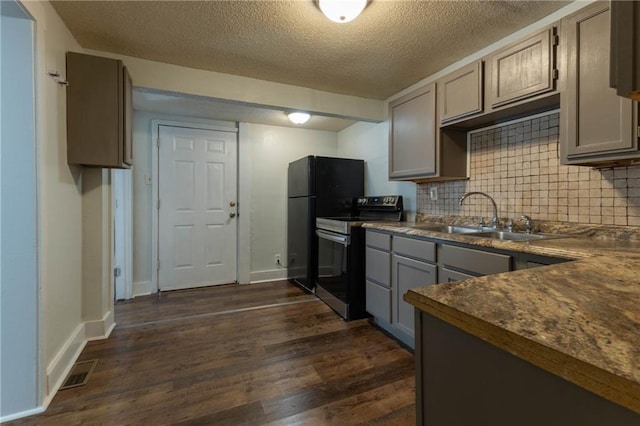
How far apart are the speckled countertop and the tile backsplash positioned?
871 millimetres

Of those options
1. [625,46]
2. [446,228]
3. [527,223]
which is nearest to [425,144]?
[446,228]

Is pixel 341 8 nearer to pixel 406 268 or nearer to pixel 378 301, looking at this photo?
pixel 406 268

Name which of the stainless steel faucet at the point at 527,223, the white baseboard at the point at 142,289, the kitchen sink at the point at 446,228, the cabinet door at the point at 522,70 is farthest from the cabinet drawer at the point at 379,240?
the white baseboard at the point at 142,289

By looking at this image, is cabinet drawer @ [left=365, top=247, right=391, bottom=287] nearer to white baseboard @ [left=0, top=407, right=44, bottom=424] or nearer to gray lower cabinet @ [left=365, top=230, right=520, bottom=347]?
gray lower cabinet @ [left=365, top=230, right=520, bottom=347]

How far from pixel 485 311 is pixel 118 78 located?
2414 mm

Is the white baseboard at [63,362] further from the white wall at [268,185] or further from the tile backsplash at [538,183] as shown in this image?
the tile backsplash at [538,183]

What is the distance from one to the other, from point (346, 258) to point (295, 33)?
5.73 ft

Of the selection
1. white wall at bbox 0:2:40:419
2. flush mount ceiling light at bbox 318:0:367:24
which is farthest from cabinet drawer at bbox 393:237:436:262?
white wall at bbox 0:2:40:419

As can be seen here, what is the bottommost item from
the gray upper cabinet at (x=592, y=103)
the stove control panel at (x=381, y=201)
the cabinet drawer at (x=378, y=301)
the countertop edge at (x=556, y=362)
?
the cabinet drawer at (x=378, y=301)

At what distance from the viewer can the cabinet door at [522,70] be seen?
1567mm

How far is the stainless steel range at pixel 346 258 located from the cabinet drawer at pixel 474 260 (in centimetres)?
90

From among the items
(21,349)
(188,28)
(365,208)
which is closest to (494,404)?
(21,349)

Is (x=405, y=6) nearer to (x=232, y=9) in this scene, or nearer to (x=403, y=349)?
(x=232, y=9)

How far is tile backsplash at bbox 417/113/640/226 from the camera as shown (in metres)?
1.54
